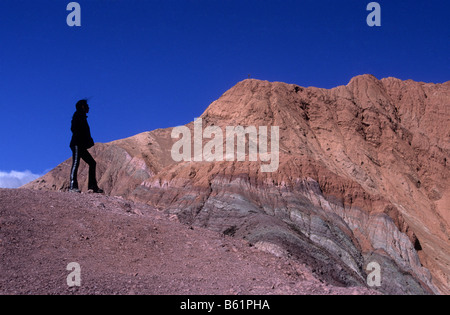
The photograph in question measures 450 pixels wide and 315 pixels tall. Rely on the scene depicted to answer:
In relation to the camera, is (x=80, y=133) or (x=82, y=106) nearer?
(x=82, y=106)

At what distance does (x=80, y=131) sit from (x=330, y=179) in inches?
1430

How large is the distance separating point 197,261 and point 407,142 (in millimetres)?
62565

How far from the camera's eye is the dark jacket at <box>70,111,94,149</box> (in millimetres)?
14570

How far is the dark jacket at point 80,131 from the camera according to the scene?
47.8 ft

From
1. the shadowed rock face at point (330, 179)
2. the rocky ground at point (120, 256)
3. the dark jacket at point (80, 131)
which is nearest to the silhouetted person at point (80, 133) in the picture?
the dark jacket at point (80, 131)

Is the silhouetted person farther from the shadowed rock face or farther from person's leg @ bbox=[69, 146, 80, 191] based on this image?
the shadowed rock face

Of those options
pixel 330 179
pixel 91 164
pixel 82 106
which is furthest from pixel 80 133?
pixel 330 179

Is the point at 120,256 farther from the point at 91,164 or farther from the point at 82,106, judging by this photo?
the point at 82,106

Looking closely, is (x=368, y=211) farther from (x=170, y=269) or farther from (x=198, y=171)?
(x=170, y=269)

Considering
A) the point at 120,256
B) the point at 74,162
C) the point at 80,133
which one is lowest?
the point at 120,256

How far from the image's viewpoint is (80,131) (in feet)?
48.2

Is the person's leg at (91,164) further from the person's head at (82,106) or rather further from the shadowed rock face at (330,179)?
the shadowed rock face at (330,179)

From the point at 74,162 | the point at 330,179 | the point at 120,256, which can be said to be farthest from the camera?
the point at 330,179

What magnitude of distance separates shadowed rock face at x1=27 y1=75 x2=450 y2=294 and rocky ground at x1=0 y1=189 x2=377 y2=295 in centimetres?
1096
